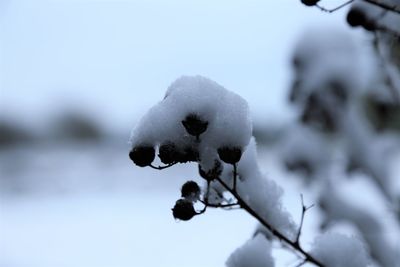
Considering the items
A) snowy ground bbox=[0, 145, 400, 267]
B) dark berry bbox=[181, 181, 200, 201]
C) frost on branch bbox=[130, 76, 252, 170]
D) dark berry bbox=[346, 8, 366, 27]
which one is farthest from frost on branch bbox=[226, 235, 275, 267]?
dark berry bbox=[346, 8, 366, 27]

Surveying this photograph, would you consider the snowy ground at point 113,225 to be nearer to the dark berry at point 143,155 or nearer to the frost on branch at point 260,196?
the frost on branch at point 260,196

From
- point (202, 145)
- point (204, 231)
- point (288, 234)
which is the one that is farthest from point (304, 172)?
point (204, 231)

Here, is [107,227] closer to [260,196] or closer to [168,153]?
[260,196]

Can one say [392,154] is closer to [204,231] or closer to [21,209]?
[204,231]

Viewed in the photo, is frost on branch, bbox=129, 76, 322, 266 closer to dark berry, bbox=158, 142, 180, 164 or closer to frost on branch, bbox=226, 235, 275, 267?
dark berry, bbox=158, 142, 180, 164

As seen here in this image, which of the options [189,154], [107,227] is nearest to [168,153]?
[189,154]

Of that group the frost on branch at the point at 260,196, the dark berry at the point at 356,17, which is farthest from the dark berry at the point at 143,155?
the dark berry at the point at 356,17
